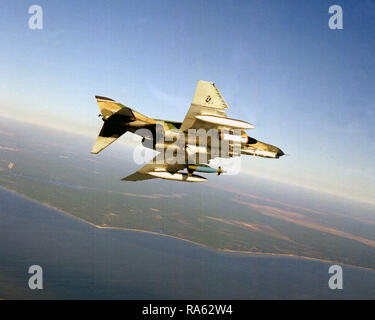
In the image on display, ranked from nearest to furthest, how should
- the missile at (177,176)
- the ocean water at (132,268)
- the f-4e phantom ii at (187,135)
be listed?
the f-4e phantom ii at (187,135) < the missile at (177,176) < the ocean water at (132,268)

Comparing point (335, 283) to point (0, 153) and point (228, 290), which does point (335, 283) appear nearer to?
point (228, 290)

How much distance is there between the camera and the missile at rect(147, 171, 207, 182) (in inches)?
555

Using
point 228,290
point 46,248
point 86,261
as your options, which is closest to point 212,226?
A: point 228,290

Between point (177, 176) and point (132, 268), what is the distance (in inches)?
2440

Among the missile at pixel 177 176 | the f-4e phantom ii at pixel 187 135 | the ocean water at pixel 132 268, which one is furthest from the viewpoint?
the ocean water at pixel 132 268

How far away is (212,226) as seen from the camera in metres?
114

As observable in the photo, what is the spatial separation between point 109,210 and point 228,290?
2689 inches

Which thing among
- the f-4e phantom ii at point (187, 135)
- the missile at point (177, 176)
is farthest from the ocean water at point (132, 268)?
the f-4e phantom ii at point (187, 135)

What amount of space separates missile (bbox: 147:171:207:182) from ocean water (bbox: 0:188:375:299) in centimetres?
5235

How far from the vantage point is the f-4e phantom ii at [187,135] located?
1248 centimetres

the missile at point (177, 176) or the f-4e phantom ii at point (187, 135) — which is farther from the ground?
the f-4e phantom ii at point (187, 135)

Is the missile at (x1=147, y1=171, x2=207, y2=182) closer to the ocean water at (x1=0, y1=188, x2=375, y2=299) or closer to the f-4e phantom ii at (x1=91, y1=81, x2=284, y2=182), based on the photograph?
the f-4e phantom ii at (x1=91, y1=81, x2=284, y2=182)

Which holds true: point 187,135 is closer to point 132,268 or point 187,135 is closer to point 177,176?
point 177,176

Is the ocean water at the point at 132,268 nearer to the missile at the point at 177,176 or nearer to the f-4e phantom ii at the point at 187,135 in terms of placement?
the missile at the point at 177,176
